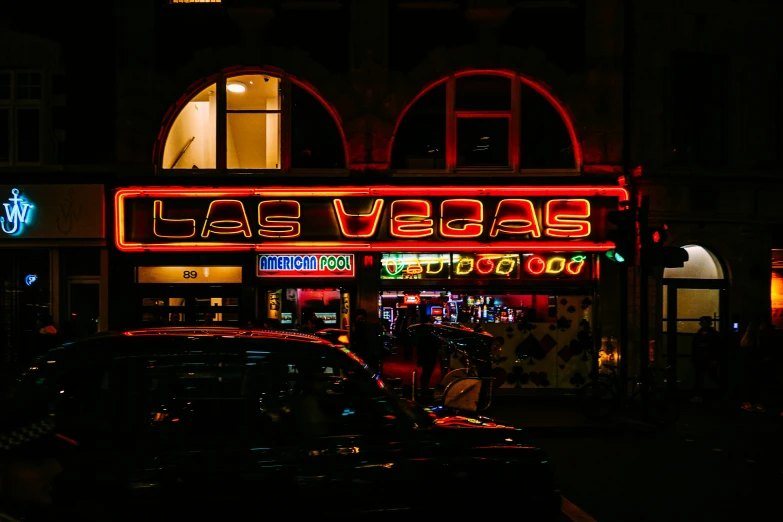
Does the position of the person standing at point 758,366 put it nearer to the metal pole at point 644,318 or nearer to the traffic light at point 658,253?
the metal pole at point 644,318

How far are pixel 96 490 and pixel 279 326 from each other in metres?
12.3

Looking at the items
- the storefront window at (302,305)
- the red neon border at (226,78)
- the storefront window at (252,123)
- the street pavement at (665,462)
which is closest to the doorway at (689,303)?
the street pavement at (665,462)

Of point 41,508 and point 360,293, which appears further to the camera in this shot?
point 360,293

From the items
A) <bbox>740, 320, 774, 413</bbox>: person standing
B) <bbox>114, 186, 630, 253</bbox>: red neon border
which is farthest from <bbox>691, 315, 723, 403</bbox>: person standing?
<bbox>114, 186, 630, 253</bbox>: red neon border

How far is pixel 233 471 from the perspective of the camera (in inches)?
175

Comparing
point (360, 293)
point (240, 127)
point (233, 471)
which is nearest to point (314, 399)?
point (233, 471)

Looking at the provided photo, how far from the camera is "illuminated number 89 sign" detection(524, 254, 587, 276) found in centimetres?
1677

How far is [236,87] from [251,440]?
1364 centimetres

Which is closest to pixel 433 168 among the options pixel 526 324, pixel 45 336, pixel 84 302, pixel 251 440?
pixel 526 324

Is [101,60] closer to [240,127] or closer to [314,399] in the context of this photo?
[240,127]

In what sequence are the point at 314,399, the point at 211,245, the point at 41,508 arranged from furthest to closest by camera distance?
the point at 211,245, the point at 314,399, the point at 41,508

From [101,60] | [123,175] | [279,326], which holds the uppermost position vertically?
[101,60]

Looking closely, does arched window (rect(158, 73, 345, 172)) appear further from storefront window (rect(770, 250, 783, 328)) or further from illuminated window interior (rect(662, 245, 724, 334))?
storefront window (rect(770, 250, 783, 328))

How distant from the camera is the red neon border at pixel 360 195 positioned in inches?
647
